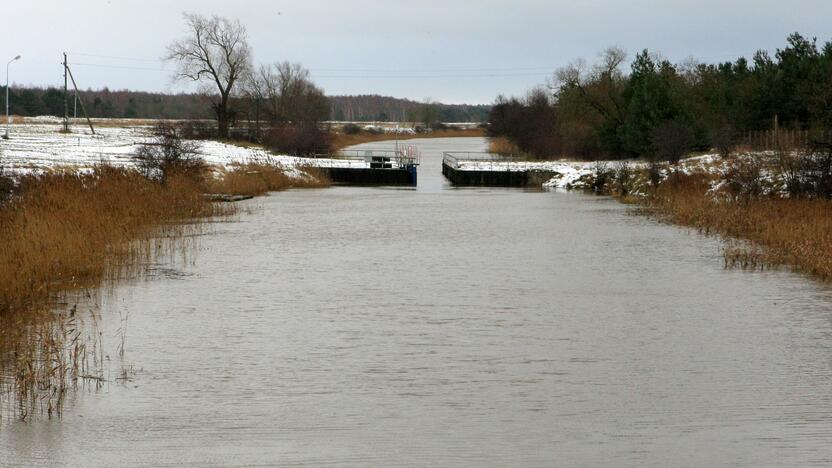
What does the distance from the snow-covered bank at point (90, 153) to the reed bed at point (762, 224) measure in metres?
18.9

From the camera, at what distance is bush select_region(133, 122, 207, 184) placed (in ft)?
127

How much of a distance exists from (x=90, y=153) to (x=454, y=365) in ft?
145

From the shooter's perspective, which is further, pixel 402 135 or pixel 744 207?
pixel 402 135

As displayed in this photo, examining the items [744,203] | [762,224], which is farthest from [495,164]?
[762,224]

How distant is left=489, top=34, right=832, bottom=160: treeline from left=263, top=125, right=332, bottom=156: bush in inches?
634

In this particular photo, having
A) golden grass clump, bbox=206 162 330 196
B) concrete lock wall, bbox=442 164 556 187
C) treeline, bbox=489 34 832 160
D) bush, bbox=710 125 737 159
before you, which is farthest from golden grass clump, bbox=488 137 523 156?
bush, bbox=710 125 737 159

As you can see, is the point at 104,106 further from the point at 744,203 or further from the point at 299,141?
the point at 744,203

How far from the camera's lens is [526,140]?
273ft

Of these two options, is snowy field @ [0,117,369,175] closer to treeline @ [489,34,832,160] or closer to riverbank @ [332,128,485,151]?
treeline @ [489,34,832,160]

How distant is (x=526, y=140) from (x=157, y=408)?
7350 centimetres

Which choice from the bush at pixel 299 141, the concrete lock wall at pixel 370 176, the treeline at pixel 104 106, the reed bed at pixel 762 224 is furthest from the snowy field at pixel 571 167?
the treeline at pixel 104 106

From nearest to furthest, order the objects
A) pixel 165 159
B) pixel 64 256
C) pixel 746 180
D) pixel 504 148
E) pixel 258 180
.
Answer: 1. pixel 64 256
2. pixel 746 180
3. pixel 165 159
4. pixel 258 180
5. pixel 504 148

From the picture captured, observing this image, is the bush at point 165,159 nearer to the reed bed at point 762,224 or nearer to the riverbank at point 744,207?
the riverbank at point 744,207

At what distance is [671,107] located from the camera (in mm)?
61469
